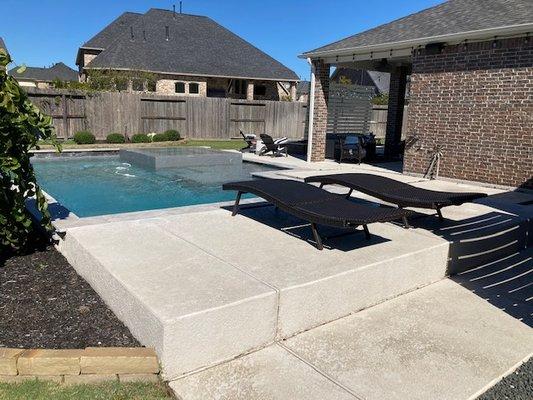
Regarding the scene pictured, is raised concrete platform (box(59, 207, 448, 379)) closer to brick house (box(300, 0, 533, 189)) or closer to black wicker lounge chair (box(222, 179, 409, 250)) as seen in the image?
black wicker lounge chair (box(222, 179, 409, 250))

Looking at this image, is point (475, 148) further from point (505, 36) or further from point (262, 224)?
point (262, 224)

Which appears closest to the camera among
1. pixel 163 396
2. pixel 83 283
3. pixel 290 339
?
pixel 163 396

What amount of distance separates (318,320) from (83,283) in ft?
6.84

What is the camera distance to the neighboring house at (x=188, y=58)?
28.9m

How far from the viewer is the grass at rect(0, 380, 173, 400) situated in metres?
2.53

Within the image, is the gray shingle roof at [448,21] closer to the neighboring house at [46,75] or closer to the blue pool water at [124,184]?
the blue pool water at [124,184]

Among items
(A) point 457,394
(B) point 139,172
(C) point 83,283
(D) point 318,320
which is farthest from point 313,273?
(B) point 139,172

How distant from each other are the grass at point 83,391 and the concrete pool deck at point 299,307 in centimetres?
15

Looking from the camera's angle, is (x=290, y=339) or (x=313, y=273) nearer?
(x=290, y=339)

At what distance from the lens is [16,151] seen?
424 centimetres

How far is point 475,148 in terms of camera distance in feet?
31.0

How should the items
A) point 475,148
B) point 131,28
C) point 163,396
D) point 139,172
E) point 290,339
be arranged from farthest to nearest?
point 131,28, point 139,172, point 475,148, point 290,339, point 163,396

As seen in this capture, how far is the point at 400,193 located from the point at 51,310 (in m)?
4.01

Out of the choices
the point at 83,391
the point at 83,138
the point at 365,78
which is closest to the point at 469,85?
the point at 83,391
